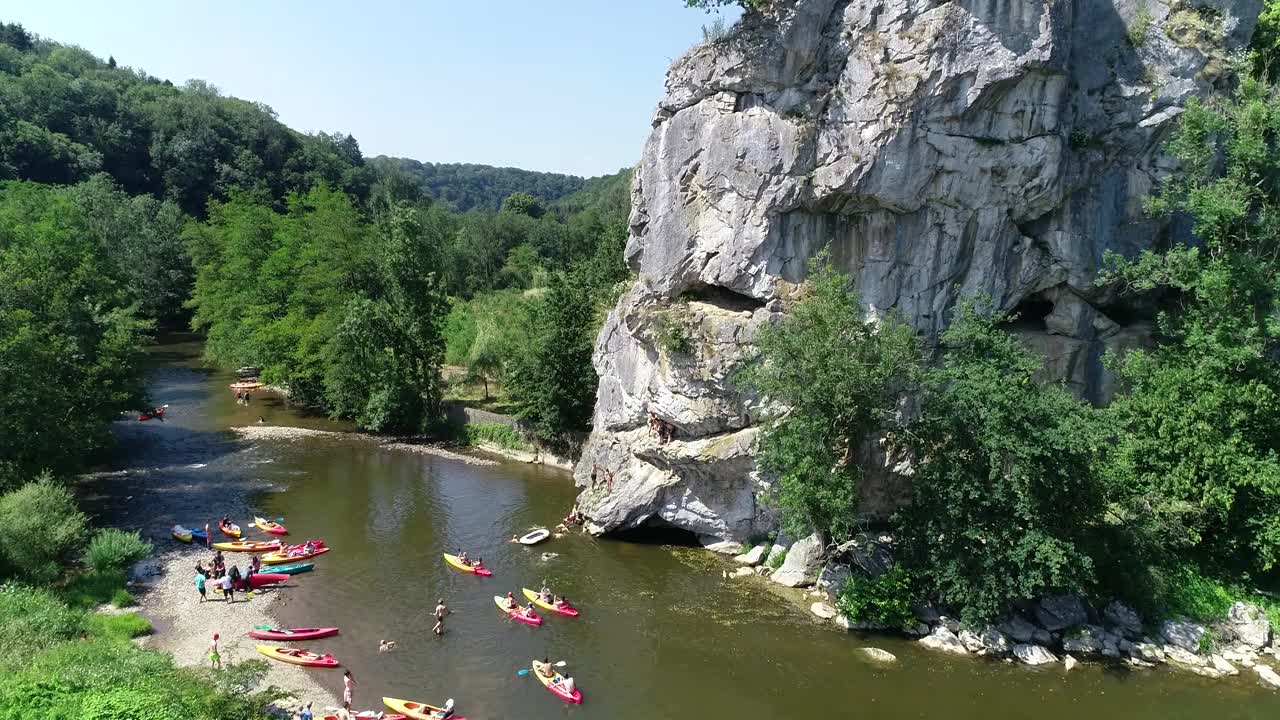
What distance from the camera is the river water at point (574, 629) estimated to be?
21342 millimetres

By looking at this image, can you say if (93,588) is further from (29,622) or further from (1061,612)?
(1061,612)

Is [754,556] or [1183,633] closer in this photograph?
[1183,633]

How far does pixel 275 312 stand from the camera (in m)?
51.9

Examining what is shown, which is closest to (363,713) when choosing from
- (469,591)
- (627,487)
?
(469,591)

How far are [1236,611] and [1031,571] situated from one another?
7980 millimetres

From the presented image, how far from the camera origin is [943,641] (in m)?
24.0

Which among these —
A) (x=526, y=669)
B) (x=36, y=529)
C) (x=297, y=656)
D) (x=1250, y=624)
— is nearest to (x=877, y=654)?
(x=526, y=669)

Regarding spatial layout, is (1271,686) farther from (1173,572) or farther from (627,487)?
(627,487)

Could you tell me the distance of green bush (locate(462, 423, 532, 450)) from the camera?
4322 cm

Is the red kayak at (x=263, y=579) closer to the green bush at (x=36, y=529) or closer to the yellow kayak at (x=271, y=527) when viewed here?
the yellow kayak at (x=271, y=527)

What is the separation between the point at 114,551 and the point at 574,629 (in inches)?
666

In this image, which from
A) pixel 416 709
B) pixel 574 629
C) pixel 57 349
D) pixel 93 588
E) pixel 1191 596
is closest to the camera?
pixel 416 709

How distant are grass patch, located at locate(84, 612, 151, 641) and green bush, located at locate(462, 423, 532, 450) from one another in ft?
69.0

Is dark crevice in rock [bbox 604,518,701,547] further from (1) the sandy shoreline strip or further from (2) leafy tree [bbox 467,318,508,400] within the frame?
(2) leafy tree [bbox 467,318,508,400]
